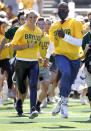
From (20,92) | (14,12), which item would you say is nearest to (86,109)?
(20,92)

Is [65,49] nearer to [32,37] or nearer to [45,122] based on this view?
[32,37]

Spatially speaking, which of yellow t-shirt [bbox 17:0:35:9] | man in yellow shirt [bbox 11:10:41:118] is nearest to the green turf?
man in yellow shirt [bbox 11:10:41:118]

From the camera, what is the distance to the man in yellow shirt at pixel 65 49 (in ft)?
38.4

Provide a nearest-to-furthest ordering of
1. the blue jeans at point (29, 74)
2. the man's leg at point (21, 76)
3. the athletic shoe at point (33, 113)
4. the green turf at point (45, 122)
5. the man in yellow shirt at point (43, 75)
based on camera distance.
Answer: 1. the green turf at point (45, 122)
2. the athletic shoe at point (33, 113)
3. the blue jeans at point (29, 74)
4. the man's leg at point (21, 76)
5. the man in yellow shirt at point (43, 75)

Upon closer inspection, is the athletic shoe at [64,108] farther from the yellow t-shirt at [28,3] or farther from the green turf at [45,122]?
the yellow t-shirt at [28,3]

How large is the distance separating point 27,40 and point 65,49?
0.71 metres

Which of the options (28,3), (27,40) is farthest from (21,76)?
(28,3)

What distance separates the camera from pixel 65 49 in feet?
38.9

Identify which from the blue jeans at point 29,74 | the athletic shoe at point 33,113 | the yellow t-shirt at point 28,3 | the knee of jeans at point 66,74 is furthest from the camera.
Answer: the yellow t-shirt at point 28,3

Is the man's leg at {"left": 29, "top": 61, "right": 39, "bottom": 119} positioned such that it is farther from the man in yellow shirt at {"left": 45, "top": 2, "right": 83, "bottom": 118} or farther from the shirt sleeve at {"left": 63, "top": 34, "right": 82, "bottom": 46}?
the shirt sleeve at {"left": 63, "top": 34, "right": 82, "bottom": 46}

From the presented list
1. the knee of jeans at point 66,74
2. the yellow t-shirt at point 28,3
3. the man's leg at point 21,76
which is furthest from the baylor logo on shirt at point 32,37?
the yellow t-shirt at point 28,3

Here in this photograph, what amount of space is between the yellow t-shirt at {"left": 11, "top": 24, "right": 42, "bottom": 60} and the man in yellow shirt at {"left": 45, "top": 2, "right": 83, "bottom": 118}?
0.28 meters

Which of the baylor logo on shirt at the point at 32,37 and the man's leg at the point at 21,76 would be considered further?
the man's leg at the point at 21,76

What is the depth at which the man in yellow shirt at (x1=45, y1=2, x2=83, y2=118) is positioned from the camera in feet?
38.4
